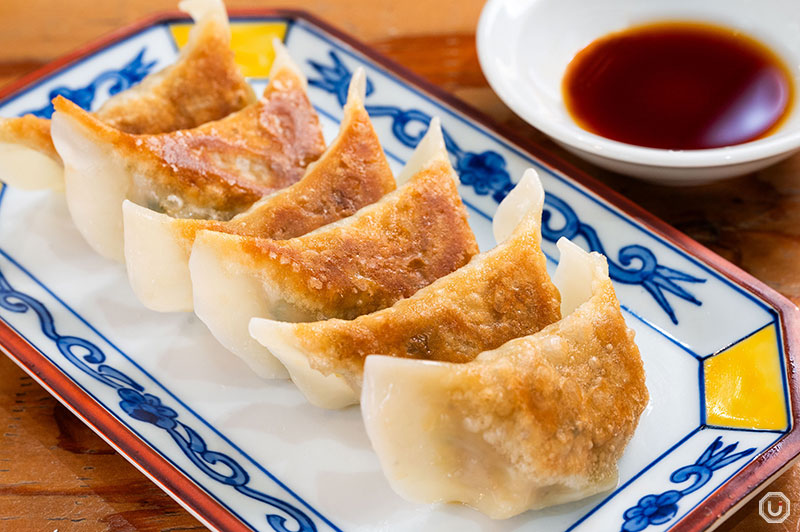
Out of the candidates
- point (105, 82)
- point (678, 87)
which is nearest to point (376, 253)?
point (678, 87)

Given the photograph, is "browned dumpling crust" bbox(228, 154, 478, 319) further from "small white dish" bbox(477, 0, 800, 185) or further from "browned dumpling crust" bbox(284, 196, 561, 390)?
"small white dish" bbox(477, 0, 800, 185)

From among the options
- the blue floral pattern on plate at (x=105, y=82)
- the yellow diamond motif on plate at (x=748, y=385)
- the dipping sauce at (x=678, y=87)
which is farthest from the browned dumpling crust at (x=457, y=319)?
the blue floral pattern on plate at (x=105, y=82)

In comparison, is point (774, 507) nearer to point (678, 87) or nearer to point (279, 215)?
point (279, 215)

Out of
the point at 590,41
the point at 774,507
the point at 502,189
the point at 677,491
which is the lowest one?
the point at 774,507

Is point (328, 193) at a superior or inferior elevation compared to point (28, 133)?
inferior

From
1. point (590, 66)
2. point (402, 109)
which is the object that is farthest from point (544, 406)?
point (590, 66)

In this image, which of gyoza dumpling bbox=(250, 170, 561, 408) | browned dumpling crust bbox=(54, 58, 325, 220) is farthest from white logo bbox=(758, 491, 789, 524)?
browned dumpling crust bbox=(54, 58, 325, 220)

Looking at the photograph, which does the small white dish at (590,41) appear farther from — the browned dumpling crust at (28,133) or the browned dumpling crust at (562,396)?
the browned dumpling crust at (28,133)
